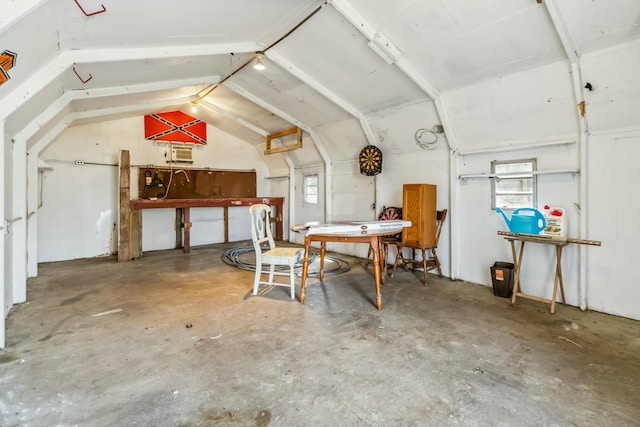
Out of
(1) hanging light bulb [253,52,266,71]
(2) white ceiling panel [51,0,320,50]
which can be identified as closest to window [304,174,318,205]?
(1) hanging light bulb [253,52,266,71]

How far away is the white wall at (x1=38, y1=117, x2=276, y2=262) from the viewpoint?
5.18 meters

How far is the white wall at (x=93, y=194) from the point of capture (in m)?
5.18

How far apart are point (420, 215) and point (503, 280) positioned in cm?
113

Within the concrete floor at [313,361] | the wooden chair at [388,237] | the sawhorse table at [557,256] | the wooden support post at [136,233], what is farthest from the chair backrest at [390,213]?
the wooden support post at [136,233]

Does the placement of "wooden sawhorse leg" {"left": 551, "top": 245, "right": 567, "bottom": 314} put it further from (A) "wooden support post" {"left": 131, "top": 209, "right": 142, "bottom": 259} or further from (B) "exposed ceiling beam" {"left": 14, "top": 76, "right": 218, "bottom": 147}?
(A) "wooden support post" {"left": 131, "top": 209, "right": 142, "bottom": 259}

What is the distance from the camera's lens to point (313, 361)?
6.87 ft

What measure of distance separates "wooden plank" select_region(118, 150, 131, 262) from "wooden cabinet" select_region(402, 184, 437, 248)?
4499mm

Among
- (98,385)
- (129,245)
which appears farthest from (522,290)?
(129,245)

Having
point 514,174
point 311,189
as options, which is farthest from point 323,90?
point 311,189

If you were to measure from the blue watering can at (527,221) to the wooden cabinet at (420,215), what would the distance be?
0.92 m

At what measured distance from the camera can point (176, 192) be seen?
250 inches

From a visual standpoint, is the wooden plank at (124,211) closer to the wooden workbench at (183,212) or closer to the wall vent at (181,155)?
the wooden workbench at (183,212)

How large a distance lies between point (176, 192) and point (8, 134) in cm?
356

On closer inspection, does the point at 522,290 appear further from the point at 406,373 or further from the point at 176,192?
the point at 176,192
